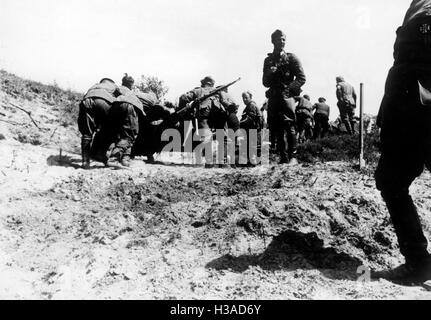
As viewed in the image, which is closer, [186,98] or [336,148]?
[336,148]

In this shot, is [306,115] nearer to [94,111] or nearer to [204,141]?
[204,141]

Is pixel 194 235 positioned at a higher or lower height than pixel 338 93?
lower

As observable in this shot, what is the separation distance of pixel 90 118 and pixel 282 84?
3.10m

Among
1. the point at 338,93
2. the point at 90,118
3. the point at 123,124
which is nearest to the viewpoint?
the point at 90,118

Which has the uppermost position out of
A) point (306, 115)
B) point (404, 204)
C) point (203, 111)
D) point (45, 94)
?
point (45, 94)

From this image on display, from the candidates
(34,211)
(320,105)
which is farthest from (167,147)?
(320,105)

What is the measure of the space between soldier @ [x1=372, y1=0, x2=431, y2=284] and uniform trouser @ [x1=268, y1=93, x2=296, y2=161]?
3.55 m

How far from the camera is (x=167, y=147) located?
9.26m

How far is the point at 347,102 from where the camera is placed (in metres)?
13.2

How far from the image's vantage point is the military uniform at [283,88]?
737cm

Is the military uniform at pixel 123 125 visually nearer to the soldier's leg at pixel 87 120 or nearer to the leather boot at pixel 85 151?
the soldier's leg at pixel 87 120

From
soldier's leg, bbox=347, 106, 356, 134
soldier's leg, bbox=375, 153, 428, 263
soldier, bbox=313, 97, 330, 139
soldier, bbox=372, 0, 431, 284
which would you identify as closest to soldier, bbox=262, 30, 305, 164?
soldier, bbox=372, 0, 431, 284

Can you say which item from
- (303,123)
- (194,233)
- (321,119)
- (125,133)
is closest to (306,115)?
(303,123)

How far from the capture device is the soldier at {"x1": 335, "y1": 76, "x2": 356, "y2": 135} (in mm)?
13188
